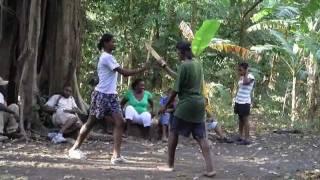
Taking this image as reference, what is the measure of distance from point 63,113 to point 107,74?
3020 mm

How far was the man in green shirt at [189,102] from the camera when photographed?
7.05 meters

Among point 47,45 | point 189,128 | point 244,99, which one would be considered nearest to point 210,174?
point 189,128

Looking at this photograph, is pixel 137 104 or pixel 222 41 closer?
pixel 137 104

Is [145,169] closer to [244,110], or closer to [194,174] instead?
[194,174]

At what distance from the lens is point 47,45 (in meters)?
11.8

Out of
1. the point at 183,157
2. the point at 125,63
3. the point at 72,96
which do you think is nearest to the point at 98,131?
the point at 72,96

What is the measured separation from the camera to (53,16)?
1169 centimetres

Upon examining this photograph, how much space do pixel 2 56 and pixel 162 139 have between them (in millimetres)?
3609

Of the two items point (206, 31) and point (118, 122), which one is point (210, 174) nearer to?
point (118, 122)

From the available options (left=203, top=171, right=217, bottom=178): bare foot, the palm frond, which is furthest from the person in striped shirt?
the palm frond

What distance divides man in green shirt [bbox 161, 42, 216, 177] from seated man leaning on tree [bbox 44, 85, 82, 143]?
3.50 metres

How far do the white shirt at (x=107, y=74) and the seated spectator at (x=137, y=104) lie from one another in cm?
316

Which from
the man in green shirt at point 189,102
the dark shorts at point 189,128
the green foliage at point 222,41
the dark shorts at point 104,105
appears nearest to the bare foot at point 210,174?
the man in green shirt at point 189,102

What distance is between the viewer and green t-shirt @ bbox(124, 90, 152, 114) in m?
11.0
